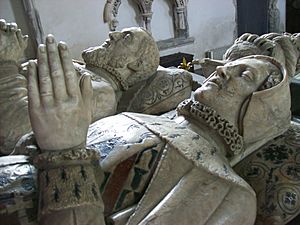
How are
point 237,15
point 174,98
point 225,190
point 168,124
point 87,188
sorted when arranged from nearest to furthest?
point 87,188, point 225,190, point 168,124, point 174,98, point 237,15

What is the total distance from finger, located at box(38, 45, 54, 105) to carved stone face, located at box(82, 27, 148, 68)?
104 centimetres

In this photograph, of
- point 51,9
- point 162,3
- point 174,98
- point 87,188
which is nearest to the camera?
point 87,188

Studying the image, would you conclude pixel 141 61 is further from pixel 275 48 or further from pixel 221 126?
pixel 221 126

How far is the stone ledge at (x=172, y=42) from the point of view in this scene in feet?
20.5

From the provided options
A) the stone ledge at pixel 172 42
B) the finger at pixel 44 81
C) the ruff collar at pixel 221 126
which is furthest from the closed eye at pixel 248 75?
the stone ledge at pixel 172 42

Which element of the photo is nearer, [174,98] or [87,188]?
[87,188]

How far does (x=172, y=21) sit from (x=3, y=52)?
466cm

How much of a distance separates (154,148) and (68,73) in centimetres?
37

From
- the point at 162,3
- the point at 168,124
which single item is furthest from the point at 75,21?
the point at 168,124

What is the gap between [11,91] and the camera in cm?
186

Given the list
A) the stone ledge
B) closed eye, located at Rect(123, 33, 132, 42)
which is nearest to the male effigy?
closed eye, located at Rect(123, 33, 132, 42)

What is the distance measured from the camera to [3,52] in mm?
1948

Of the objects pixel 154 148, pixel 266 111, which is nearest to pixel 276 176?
pixel 266 111

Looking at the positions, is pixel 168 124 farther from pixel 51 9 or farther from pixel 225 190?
pixel 51 9
